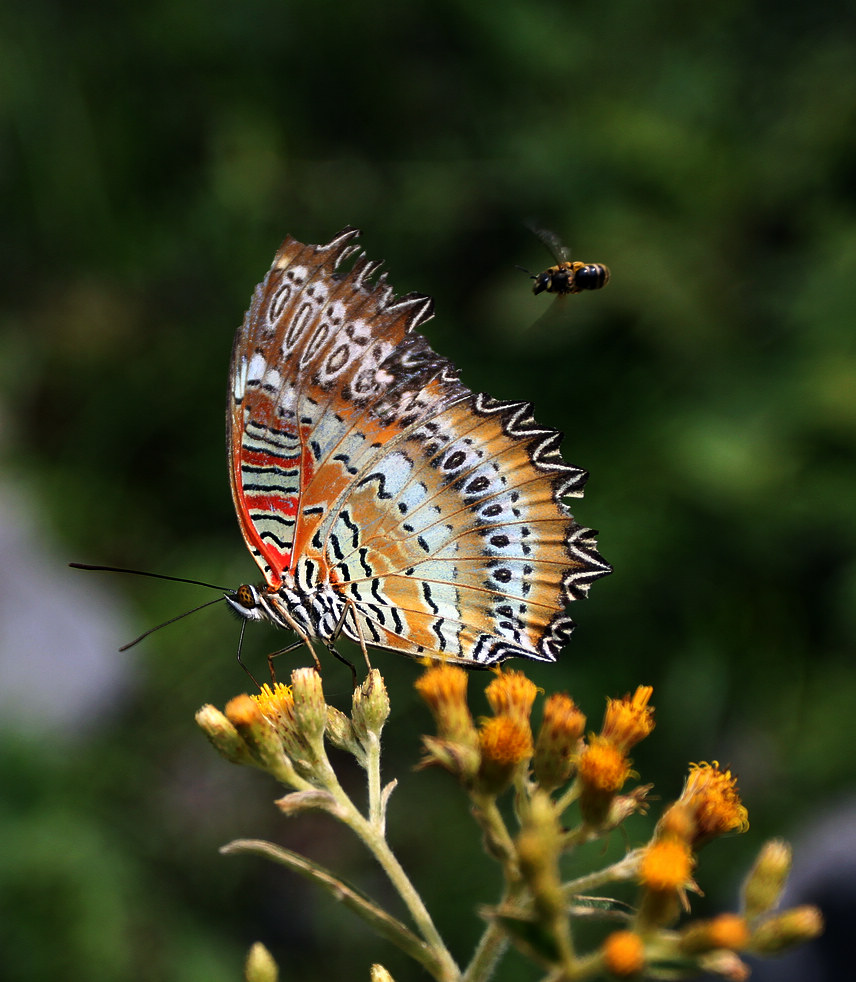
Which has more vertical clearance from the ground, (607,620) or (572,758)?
(572,758)

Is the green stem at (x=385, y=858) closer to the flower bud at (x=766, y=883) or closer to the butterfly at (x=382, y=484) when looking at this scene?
the butterfly at (x=382, y=484)

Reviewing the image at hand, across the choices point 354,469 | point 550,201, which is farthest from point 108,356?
point 354,469

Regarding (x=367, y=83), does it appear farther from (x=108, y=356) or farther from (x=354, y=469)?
(x=354, y=469)

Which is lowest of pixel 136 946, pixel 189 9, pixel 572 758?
pixel 136 946

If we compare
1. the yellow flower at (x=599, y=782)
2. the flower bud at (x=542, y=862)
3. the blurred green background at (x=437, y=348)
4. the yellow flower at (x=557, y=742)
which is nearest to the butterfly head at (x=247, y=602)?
the yellow flower at (x=557, y=742)

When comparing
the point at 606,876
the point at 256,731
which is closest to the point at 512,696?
the point at 606,876

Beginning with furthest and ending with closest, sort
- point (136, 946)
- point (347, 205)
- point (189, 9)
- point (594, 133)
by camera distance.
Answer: point (189, 9) → point (347, 205) → point (594, 133) → point (136, 946)

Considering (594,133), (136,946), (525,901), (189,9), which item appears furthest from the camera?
(189,9)
